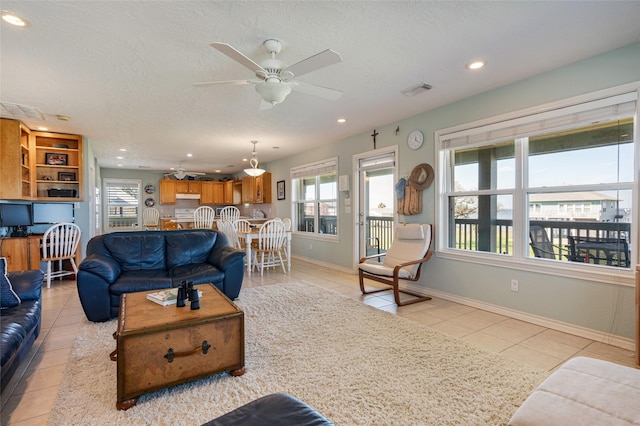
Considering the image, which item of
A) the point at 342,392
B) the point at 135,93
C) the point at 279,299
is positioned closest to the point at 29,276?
the point at 135,93

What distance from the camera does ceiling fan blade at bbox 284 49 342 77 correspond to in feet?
6.74

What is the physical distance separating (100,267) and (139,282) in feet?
1.25

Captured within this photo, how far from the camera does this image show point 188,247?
156 inches

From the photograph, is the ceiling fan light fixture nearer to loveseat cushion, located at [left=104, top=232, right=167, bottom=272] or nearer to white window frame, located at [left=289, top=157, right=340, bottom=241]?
loveseat cushion, located at [left=104, top=232, right=167, bottom=272]

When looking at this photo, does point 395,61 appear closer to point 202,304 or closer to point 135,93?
point 202,304

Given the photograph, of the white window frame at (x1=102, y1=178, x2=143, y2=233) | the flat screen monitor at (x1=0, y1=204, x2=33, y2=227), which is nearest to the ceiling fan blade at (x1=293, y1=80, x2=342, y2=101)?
the flat screen monitor at (x1=0, y1=204, x2=33, y2=227)

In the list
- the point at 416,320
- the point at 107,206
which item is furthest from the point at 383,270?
the point at 107,206

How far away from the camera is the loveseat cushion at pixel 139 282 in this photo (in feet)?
10.2

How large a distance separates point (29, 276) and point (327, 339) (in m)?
2.57

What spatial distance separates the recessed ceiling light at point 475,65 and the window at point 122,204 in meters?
10.2

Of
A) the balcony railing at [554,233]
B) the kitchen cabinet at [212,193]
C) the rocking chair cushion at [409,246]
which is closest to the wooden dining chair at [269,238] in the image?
the rocking chair cushion at [409,246]

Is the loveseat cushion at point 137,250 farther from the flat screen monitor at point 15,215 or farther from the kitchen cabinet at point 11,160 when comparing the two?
the flat screen monitor at point 15,215

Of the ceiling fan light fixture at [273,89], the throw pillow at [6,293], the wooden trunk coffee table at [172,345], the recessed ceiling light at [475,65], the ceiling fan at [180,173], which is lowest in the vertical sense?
the wooden trunk coffee table at [172,345]

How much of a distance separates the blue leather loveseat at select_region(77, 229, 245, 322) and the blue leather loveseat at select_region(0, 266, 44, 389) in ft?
1.45
